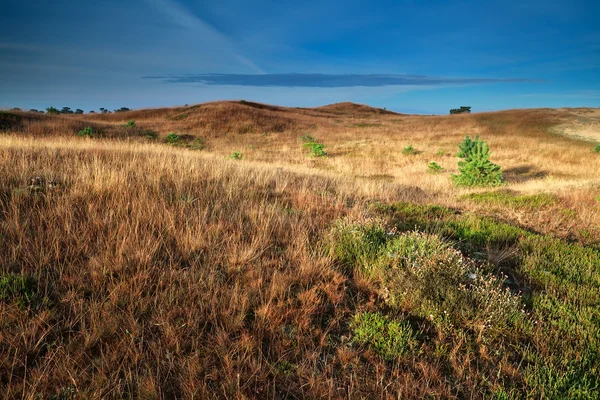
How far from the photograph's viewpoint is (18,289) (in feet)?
9.64

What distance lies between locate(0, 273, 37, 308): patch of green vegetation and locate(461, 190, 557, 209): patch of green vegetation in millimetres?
10866

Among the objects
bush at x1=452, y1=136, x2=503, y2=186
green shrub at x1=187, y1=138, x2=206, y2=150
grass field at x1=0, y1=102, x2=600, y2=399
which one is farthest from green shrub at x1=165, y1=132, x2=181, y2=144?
bush at x1=452, y1=136, x2=503, y2=186

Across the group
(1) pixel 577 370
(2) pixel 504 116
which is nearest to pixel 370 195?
(1) pixel 577 370

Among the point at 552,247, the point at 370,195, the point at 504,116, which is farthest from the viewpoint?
the point at 504,116

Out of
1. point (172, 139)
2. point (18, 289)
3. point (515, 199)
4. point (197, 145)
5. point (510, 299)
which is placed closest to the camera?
point (18, 289)

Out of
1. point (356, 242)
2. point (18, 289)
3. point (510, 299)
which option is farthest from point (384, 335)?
point (18, 289)

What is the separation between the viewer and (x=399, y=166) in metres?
19.7

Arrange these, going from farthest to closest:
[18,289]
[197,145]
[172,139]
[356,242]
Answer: [172,139] → [197,145] → [356,242] → [18,289]

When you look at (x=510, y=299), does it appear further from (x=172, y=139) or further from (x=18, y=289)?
(x=172, y=139)

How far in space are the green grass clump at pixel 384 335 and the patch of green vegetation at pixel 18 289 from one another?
2.89 m

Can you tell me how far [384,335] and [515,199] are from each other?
9.17 m

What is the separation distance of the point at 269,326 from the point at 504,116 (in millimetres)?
53848

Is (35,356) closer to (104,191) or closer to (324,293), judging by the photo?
(324,293)

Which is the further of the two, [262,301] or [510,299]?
[510,299]
